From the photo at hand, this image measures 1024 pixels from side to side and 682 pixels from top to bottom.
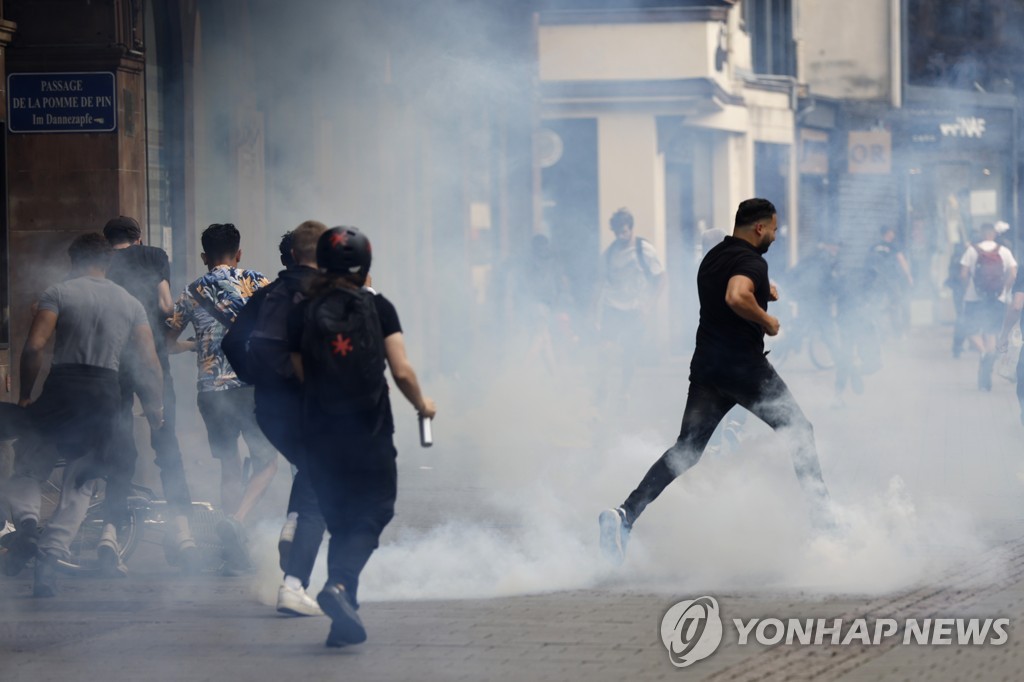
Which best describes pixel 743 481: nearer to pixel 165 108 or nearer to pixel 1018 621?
pixel 1018 621

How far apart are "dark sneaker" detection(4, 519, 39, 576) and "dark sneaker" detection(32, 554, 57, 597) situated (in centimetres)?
19

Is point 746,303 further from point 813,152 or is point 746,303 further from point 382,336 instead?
point 813,152

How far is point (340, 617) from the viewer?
5.79m

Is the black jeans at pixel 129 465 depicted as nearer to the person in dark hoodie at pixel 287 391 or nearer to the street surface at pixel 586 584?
the street surface at pixel 586 584

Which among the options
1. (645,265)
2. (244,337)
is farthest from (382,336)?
(645,265)

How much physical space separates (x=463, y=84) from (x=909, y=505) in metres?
11.0

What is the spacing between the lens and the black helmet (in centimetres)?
595

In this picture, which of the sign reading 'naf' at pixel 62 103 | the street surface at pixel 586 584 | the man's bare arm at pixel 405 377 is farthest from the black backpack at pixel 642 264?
the man's bare arm at pixel 405 377

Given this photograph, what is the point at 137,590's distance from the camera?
7.00 metres

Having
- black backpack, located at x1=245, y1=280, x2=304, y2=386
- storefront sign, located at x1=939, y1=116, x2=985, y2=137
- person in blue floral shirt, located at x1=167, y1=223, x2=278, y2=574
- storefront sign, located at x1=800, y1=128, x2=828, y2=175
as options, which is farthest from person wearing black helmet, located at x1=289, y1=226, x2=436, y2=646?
storefront sign, located at x1=800, y1=128, x2=828, y2=175

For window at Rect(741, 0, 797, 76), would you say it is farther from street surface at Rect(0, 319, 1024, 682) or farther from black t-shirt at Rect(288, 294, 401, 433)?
black t-shirt at Rect(288, 294, 401, 433)

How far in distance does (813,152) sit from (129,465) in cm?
2434

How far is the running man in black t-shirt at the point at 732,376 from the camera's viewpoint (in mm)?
7102

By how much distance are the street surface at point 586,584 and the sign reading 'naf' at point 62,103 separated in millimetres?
2100
